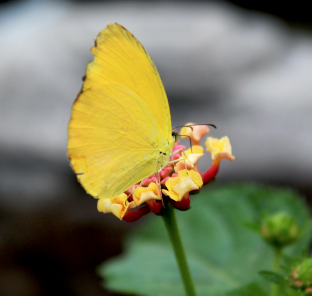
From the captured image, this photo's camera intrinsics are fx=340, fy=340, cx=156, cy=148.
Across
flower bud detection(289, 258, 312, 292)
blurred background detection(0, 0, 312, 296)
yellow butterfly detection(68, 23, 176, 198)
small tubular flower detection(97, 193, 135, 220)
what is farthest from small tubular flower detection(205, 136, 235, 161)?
blurred background detection(0, 0, 312, 296)

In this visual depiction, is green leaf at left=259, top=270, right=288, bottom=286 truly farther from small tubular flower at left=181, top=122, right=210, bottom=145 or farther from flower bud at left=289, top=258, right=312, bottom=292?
small tubular flower at left=181, top=122, right=210, bottom=145

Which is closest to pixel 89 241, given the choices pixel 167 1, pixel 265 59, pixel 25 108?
pixel 25 108

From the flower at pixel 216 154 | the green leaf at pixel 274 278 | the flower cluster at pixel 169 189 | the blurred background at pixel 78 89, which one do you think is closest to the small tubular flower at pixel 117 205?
the flower cluster at pixel 169 189

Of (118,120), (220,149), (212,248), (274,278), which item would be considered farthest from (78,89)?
(274,278)

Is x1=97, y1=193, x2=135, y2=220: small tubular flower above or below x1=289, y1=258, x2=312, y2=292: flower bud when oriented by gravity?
above

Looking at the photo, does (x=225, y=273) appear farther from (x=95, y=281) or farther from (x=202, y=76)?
(x=202, y=76)

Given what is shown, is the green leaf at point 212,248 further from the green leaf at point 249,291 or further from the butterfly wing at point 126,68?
the butterfly wing at point 126,68
